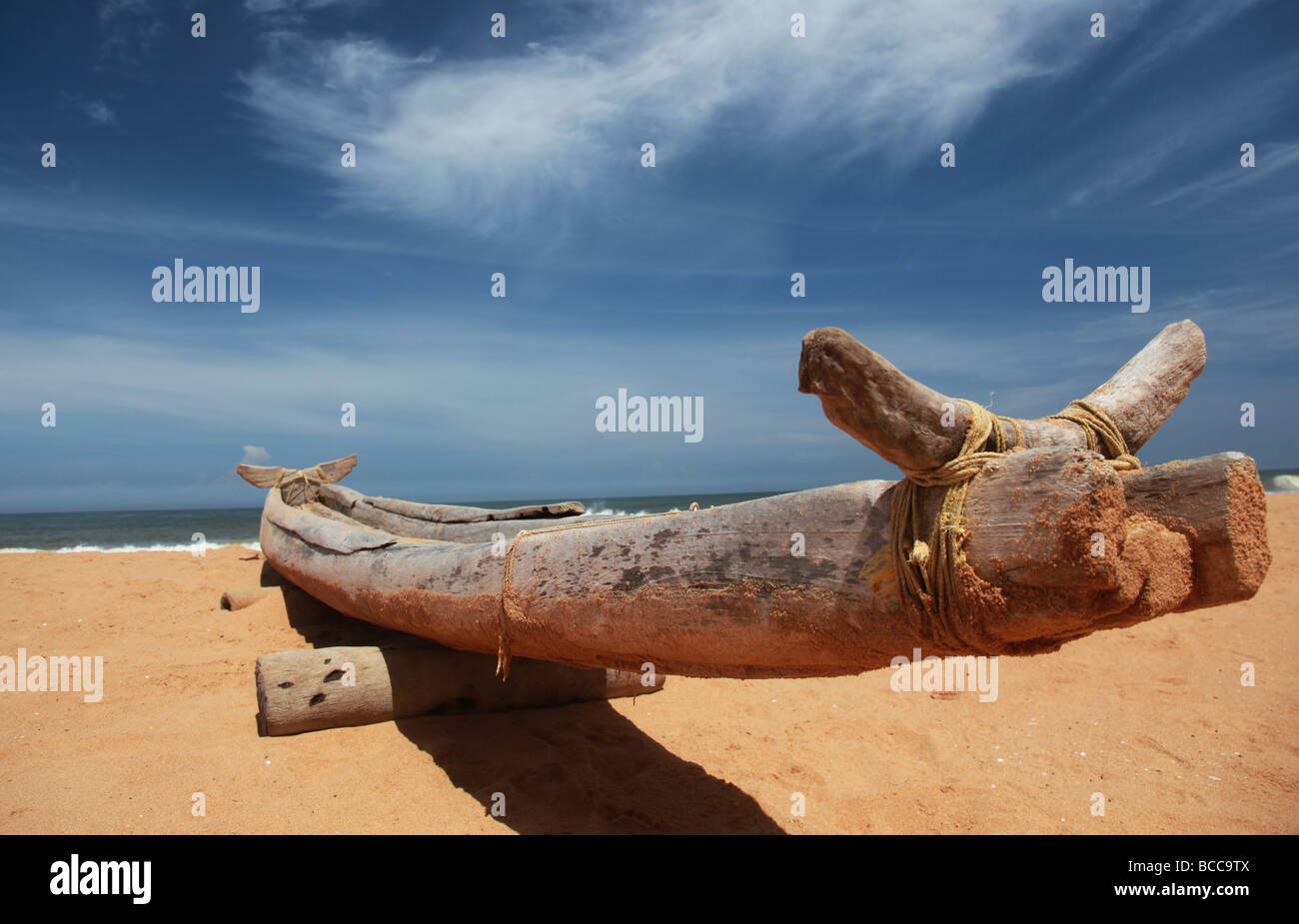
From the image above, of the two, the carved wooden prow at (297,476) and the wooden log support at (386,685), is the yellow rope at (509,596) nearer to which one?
the wooden log support at (386,685)

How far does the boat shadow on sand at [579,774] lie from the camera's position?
3.03 m

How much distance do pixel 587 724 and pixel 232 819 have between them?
5.88 ft

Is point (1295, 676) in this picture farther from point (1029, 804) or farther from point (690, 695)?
point (690, 695)

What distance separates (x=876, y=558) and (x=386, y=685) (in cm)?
293

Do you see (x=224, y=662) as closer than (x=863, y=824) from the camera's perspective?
No

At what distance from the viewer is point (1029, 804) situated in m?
3.32

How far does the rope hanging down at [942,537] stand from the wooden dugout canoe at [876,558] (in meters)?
0.02

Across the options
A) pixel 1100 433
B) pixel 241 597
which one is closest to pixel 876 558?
pixel 1100 433

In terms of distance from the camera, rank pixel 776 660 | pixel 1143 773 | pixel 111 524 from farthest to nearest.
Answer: pixel 111 524 → pixel 1143 773 → pixel 776 660

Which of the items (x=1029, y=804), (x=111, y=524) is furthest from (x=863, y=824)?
(x=111, y=524)

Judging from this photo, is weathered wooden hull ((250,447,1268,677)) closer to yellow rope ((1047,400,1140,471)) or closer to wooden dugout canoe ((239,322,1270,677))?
wooden dugout canoe ((239,322,1270,677))

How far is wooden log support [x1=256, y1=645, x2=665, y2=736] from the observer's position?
3537mm

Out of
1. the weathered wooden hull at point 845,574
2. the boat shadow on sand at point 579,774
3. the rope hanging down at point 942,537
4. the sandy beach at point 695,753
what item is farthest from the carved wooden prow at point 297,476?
the rope hanging down at point 942,537

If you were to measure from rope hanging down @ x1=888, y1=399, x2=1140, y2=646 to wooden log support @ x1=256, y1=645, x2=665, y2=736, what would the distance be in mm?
2293
